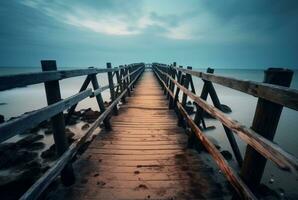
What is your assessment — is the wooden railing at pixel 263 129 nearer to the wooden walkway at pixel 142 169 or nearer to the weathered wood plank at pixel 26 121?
the wooden walkway at pixel 142 169

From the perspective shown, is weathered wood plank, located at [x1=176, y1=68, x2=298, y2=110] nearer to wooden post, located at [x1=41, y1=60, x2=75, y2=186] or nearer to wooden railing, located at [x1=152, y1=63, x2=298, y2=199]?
wooden railing, located at [x1=152, y1=63, x2=298, y2=199]

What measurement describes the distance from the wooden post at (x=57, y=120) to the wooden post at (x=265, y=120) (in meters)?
2.28

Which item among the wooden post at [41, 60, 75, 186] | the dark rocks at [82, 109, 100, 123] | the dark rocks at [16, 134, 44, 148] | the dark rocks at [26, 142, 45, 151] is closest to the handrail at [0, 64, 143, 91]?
the wooden post at [41, 60, 75, 186]

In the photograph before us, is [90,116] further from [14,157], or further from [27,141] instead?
[14,157]

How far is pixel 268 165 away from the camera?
6.18 metres

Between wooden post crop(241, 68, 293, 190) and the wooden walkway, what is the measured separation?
99 cm

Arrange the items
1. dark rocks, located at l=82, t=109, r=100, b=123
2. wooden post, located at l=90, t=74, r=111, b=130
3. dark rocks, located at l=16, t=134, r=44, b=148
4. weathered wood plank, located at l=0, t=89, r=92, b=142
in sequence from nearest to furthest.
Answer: weathered wood plank, located at l=0, t=89, r=92, b=142 < wooden post, located at l=90, t=74, r=111, b=130 < dark rocks, located at l=16, t=134, r=44, b=148 < dark rocks, located at l=82, t=109, r=100, b=123

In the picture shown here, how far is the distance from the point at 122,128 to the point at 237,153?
3.22 meters

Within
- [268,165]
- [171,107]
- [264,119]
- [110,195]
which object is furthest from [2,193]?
[268,165]

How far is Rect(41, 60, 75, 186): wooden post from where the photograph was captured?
8.32 feet

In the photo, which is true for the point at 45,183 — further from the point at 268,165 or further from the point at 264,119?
the point at 268,165

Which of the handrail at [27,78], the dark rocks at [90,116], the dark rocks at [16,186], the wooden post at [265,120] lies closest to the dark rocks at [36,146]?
the dark rocks at [16,186]

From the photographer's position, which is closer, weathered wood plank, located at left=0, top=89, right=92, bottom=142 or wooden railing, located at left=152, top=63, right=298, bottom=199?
wooden railing, located at left=152, top=63, right=298, bottom=199

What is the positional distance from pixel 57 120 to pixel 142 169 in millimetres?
1616
